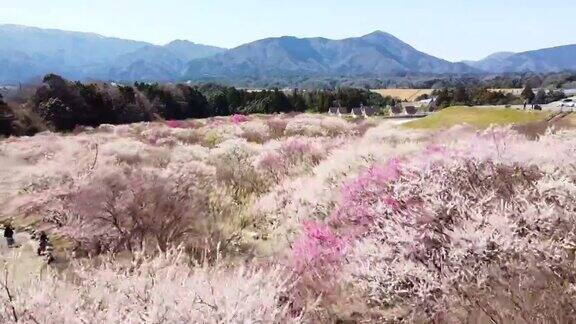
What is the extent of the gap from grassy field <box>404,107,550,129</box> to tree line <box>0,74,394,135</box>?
1410 inches

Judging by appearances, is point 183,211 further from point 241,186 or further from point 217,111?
point 217,111

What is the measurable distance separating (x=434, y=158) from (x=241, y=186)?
9.32 metres

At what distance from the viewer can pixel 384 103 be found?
433 ft

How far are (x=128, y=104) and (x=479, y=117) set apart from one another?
45.7m

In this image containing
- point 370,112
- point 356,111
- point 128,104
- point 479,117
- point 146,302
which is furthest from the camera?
point 370,112

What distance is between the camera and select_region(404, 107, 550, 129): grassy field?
33312 millimetres

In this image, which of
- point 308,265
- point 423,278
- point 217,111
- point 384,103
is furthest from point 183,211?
point 384,103

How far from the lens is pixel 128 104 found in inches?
2589

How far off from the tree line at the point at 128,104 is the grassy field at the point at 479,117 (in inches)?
1410

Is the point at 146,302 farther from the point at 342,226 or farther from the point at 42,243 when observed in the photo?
the point at 42,243

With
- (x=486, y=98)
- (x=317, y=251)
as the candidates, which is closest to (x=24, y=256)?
(x=317, y=251)

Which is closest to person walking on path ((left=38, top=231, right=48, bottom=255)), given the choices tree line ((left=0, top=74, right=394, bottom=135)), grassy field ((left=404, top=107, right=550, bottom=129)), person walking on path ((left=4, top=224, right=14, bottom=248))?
person walking on path ((left=4, top=224, right=14, bottom=248))

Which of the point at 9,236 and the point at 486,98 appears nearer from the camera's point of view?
the point at 9,236

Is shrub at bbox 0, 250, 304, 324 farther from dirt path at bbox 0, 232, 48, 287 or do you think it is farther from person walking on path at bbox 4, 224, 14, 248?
person walking on path at bbox 4, 224, 14, 248
